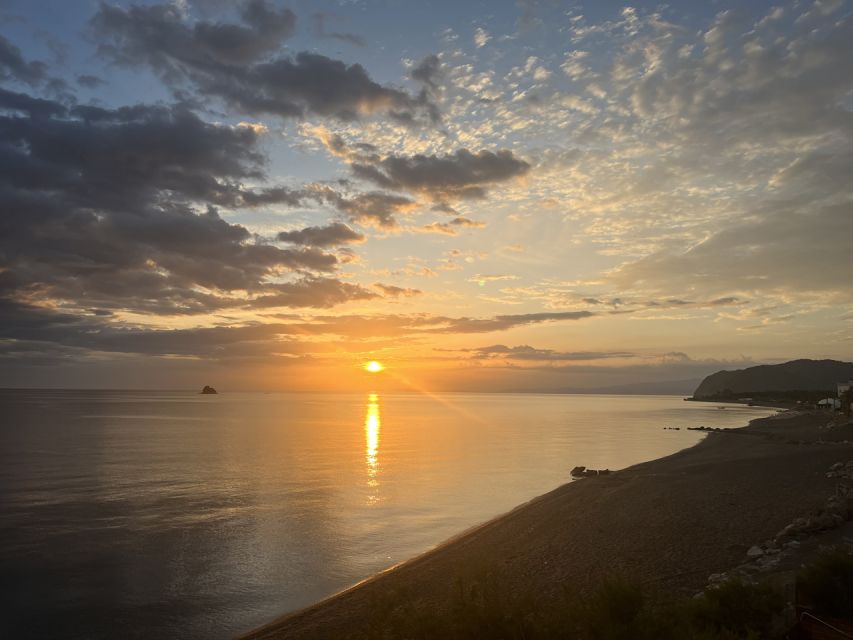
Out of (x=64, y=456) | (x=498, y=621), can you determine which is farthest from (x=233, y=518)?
(x=64, y=456)

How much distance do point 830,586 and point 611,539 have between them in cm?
968

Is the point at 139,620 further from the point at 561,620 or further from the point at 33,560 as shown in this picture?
the point at 561,620

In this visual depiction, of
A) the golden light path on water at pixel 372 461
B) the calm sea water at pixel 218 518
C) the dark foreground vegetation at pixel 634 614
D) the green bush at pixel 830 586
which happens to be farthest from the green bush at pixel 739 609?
the golden light path on water at pixel 372 461

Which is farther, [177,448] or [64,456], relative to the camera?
[177,448]

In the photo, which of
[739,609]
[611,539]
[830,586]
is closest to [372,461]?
[611,539]

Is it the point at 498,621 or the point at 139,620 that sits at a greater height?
the point at 498,621

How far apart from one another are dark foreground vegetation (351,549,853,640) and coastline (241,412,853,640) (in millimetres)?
813

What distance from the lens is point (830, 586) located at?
9.25m

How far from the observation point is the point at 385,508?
29.3 meters

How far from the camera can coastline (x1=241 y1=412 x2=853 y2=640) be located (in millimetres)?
14094

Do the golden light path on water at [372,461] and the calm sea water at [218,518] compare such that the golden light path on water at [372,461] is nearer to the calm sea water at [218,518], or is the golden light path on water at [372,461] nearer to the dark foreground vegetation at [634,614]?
the calm sea water at [218,518]

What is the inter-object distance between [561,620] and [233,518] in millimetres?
21951

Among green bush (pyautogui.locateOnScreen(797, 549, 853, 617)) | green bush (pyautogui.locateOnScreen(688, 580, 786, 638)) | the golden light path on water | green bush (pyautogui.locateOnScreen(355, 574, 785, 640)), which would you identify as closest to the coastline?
green bush (pyautogui.locateOnScreen(355, 574, 785, 640))

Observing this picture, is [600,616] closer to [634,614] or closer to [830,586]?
[634,614]
